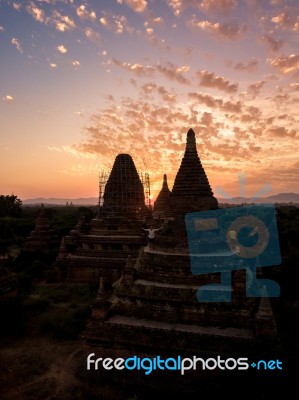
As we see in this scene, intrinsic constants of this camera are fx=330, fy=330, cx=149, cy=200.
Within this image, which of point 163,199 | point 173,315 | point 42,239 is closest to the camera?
point 173,315

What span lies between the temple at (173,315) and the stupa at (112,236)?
966 cm

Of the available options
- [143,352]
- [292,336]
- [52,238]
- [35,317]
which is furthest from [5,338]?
[52,238]

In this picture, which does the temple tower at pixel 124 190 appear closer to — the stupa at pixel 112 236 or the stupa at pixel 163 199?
the stupa at pixel 112 236

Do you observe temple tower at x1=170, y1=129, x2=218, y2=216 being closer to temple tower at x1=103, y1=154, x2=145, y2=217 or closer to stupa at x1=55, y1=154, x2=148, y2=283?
stupa at x1=55, y1=154, x2=148, y2=283

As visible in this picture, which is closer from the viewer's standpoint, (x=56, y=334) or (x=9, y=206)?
(x=56, y=334)

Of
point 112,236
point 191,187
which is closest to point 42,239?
point 112,236

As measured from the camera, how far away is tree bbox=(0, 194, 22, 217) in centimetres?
6888

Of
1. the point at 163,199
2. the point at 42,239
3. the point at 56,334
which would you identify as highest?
the point at 163,199

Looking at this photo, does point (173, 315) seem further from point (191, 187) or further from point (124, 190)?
point (124, 190)

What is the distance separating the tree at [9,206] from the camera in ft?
226

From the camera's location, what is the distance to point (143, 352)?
11531mm

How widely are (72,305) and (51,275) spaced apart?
24.3 ft

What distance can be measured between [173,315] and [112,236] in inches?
557

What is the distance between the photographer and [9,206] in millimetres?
70625
